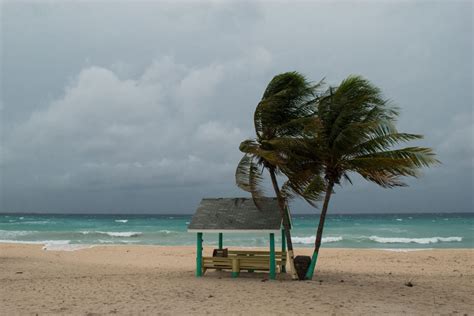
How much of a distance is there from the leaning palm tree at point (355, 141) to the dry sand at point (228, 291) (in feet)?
6.83

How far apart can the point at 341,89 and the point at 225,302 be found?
6779 millimetres

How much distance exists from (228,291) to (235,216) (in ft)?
9.70

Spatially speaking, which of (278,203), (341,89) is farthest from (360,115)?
(278,203)

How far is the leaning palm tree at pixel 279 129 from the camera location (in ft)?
43.2

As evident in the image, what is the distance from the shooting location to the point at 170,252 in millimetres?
24828

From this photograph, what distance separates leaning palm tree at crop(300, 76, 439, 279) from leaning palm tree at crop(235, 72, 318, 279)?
1.57ft

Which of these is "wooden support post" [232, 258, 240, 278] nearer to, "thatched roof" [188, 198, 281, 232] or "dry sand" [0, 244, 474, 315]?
"dry sand" [0, 244, 474, 315]

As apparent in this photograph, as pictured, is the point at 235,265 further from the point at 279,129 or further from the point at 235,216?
the point at 279,129

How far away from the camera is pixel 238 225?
1341cm

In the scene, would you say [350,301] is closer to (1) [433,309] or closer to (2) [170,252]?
(1) [433,309]

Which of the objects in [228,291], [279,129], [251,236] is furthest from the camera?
[251,236]

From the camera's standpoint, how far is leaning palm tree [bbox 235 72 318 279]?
1317 centimetres

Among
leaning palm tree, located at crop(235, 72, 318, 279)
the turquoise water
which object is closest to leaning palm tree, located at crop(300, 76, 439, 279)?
leaning palm tree, located at crop(235, 72, 318, 279)

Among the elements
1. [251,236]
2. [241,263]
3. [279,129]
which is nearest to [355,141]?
[279,129]
